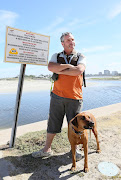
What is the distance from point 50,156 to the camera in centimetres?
327

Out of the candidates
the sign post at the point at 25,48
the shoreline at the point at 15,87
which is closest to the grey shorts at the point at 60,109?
the sign post at the point at 25,48

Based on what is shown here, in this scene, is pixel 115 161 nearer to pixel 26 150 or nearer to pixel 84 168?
→ pixel 84 168

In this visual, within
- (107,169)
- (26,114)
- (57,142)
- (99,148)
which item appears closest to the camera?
(107,169)

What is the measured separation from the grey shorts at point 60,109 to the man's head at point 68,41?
915mm

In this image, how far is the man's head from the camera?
111 inches

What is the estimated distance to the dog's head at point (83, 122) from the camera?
94.6 inches

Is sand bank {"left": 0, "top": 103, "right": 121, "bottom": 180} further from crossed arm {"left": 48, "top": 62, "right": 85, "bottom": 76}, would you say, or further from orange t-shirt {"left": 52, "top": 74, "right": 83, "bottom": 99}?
crossed arm {"left": 48, "top": 62, "right": 85, "bottom": 76}

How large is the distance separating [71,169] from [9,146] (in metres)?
1.61

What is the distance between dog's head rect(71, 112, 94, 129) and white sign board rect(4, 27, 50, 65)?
1.47m

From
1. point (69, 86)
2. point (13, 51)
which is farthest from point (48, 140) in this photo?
point (13, 51)

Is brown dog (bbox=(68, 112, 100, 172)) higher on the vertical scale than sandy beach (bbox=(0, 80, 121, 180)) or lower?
higher

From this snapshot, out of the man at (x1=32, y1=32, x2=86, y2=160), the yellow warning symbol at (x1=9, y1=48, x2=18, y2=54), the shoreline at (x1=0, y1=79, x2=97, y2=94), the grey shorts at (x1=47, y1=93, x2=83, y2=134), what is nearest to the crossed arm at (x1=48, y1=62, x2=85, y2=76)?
the man at (x1=32, y1=32, x2=86, y2=160)

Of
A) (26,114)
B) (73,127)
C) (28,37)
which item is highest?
(28,37)

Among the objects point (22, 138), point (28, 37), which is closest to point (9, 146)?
point (22, 138)
